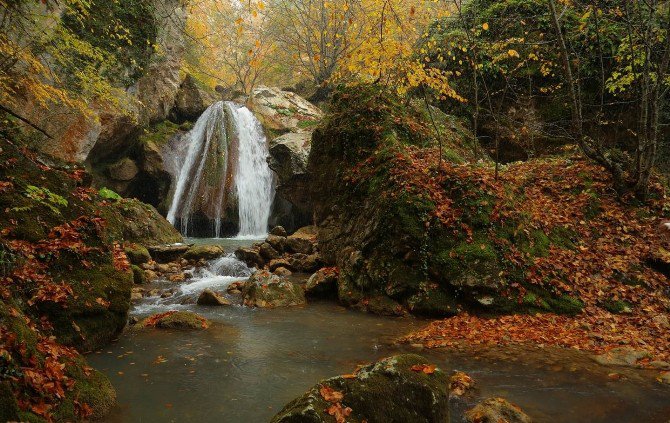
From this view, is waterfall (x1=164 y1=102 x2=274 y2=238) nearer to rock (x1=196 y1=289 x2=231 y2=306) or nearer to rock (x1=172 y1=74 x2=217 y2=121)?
rock (x1=172 y1=74 x2=217 y2=121)

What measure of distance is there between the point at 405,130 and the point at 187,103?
15484 mm

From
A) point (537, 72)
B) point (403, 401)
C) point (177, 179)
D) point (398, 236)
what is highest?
point (537, 72)

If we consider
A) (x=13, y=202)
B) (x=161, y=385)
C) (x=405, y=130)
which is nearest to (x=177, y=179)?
(x=405, y=130)

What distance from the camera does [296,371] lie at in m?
4.68

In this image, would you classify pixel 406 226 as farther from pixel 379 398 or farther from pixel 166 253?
pixel 166 253

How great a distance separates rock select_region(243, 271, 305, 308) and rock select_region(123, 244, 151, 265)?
4.36 m

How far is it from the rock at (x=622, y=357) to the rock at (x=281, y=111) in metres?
16.8

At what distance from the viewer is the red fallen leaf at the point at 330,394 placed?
105 inches

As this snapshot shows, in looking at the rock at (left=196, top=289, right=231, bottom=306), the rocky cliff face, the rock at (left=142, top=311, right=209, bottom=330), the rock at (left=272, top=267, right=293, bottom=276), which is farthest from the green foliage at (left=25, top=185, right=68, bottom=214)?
the rock at (left=272, top=267, right=293, bottom=276)

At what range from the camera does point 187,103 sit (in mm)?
21203

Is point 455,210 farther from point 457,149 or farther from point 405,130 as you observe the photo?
point 457,149

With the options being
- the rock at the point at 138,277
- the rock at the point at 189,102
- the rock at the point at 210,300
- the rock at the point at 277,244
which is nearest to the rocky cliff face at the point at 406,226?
the rock at the point at 210,300

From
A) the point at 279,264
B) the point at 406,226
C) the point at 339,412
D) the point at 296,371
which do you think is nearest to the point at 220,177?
the point at 279,264

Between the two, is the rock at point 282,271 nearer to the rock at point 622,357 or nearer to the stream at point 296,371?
the stream at point 296,371
